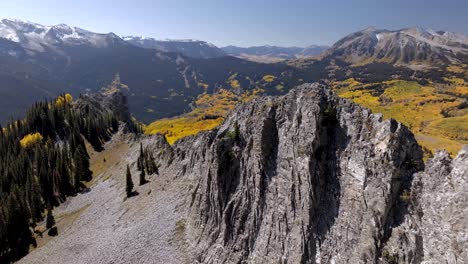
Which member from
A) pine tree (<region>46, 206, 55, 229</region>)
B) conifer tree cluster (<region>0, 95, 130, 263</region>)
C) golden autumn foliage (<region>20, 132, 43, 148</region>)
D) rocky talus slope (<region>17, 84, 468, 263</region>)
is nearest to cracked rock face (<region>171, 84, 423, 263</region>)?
rocky talus slope (<region>17, 84, 468, 263</region>)

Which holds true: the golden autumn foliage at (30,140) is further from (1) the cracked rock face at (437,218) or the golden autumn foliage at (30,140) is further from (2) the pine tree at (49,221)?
(1) the cracked rock face at (437,218)

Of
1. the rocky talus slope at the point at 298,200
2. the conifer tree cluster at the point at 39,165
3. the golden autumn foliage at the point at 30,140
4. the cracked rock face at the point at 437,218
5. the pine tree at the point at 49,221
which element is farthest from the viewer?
the golden autumn foliage at the point at 30,140

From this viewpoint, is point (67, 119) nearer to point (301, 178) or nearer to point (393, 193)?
point (301, 178)

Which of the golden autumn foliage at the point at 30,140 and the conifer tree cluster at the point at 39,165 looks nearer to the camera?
the conifer tree cluster at the point at 39,165

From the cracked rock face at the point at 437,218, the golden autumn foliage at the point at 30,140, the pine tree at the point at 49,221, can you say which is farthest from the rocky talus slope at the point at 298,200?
the golden autumn foliage at the point at 30,140

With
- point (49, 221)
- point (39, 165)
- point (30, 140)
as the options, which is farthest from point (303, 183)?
point (30, 140)

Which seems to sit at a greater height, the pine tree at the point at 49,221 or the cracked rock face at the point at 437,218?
the cracked rock face at the point at 437,218

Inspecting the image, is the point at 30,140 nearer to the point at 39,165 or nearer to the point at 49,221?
the point at 39,165
